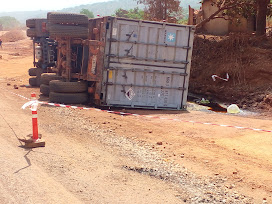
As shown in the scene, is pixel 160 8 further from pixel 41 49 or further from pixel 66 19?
pixel 66 19

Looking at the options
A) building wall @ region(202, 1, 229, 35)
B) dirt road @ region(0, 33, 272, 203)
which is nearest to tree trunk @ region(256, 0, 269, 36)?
building wall @ region(202, 1, 229, 35)

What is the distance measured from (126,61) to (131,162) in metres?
5.63

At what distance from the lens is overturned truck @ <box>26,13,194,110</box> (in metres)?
11.8

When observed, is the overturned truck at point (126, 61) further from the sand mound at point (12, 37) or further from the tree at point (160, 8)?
the sand mound at point (12, 37)

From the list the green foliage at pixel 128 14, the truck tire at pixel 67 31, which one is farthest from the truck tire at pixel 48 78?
the green foliage at pixel 128 14

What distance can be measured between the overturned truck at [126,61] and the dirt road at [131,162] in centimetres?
173

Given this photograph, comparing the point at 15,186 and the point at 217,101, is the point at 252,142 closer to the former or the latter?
the point at 15,186

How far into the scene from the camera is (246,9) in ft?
62.1

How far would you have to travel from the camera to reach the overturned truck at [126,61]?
11750 millimetres

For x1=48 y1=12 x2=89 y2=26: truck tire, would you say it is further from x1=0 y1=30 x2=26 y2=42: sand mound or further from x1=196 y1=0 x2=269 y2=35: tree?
x1=0 y1=30 x2=26 y2=42: sand mound

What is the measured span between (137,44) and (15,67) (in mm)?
16171

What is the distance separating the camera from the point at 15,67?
2562 centimetres

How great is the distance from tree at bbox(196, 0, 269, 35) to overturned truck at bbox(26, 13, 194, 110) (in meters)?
7.20

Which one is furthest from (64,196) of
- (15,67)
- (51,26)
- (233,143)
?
(15,67)
